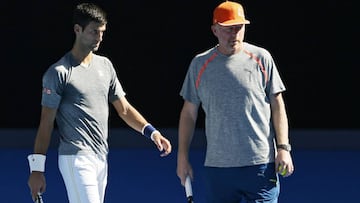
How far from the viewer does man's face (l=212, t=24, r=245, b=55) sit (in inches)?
203

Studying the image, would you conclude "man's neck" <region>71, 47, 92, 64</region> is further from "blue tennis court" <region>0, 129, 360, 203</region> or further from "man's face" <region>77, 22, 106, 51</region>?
"blue tennis court" <region>0, 129, 360, 203</region>

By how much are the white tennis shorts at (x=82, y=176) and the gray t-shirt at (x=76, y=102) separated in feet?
0.13

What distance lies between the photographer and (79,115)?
5.32 m

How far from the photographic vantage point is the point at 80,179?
531 centimetres

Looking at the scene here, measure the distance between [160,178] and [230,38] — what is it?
408 centimetres

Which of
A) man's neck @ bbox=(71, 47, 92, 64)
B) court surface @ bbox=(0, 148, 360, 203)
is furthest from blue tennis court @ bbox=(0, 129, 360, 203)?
man's neck @ bbox=(71, 47, 92, 64)

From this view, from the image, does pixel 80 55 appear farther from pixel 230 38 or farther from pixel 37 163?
pixel 230 38

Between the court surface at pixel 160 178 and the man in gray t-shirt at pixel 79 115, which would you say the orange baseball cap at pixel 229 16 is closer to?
the man in gray t-shirt at pixel 79 115

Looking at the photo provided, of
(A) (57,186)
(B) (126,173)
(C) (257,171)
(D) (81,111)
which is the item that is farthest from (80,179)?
(B) (126,173)

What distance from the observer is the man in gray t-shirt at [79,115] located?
528cm

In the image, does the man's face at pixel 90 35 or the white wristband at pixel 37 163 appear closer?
the white wristband at pixel 37 163

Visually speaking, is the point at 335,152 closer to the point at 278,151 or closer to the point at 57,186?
the point at 57,186

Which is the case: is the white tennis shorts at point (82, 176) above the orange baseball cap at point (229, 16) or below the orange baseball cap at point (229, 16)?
below

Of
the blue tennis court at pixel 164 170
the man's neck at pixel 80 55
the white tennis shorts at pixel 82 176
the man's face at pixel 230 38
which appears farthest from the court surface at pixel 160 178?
the man's face at pixel 230 38
